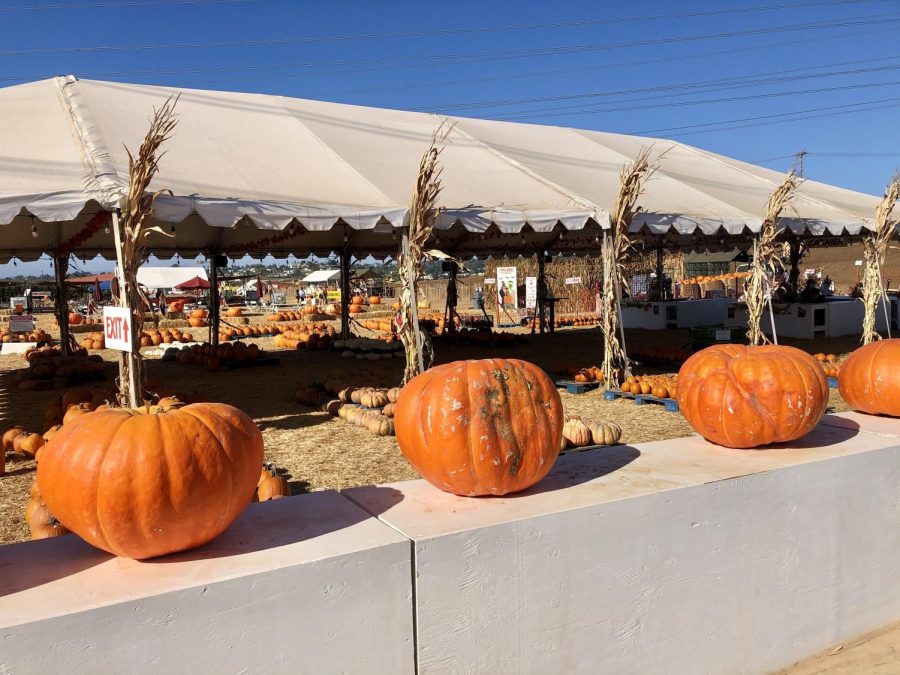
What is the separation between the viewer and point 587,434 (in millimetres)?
5398

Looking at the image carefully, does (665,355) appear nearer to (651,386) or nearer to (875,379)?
(651,386)

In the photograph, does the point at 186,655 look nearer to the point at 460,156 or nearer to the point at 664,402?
the point at 664,402

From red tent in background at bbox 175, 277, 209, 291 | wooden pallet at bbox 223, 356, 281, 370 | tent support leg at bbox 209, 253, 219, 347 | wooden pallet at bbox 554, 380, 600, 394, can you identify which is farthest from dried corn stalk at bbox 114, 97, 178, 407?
red tent in background at bbox 175, 277, 209, 291

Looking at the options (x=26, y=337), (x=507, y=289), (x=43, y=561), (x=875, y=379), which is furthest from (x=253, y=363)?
(x=507, y=289)

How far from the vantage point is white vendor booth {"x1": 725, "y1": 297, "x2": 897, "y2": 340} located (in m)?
15.5

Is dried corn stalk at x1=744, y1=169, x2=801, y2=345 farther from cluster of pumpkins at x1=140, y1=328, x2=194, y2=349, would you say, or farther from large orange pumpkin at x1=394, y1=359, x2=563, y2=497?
cluster of pumpkins at x1=140, y1=328, x2=194, y2=349

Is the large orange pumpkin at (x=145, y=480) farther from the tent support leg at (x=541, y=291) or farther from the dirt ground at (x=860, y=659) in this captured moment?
the tent support leg at (x=541, y=291)

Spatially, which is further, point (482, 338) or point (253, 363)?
point (482, 338)

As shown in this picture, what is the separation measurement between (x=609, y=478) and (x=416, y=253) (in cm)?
512

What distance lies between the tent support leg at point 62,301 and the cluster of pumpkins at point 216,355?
6.71 ft

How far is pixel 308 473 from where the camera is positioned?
525 centimetres

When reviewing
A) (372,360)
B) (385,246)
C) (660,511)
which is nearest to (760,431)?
(660,511)

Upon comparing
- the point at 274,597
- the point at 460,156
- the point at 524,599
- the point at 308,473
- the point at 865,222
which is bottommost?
the point at 308,473

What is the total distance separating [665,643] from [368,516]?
3.92ft
